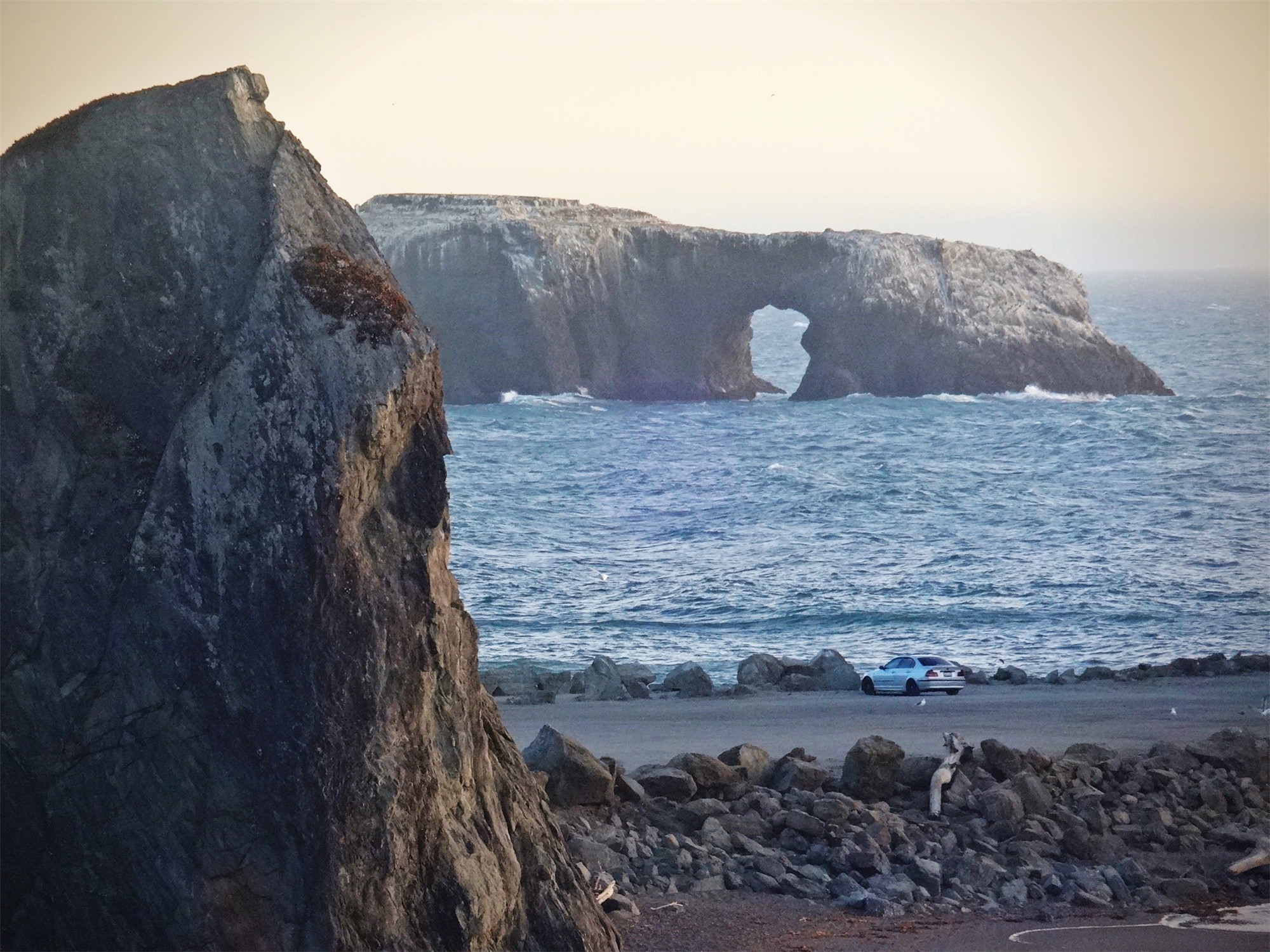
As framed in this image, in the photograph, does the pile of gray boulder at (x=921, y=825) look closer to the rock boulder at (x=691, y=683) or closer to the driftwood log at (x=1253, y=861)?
the driftwood log at (x=1253, y=861)

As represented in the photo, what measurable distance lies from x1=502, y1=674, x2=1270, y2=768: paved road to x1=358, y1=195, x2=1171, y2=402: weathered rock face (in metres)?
51.9

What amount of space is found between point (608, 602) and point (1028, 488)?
2175 cm

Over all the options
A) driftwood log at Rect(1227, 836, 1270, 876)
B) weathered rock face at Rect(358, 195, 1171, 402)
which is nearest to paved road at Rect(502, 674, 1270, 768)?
driftwood log at Rect(1227, 836, 1270, 876)

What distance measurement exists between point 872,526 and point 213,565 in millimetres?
39499

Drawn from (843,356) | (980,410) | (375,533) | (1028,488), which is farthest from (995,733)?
(843,356)

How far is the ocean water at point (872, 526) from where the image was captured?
31969 mm

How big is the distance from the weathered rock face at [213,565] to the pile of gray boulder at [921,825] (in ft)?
14.4

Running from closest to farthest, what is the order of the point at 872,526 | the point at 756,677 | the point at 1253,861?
the point at 1253,861
the point at 756,677
the point at 872,526

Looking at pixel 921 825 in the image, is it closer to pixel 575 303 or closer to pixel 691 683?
pixel 691 683

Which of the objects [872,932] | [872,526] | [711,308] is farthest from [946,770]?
[711,308]

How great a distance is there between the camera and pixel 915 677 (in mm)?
23281

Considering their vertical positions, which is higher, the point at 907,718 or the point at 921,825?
the point at 921,825

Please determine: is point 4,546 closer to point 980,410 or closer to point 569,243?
point 980,410

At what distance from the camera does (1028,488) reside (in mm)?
50125
